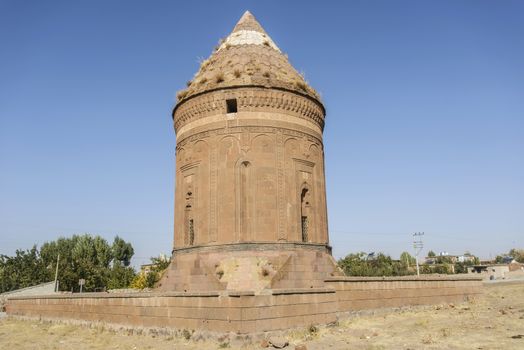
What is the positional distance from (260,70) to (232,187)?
16.1 ft

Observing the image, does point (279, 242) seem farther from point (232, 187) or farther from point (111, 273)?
point (111, 273)

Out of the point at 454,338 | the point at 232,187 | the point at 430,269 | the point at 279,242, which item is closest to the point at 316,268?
the point at 279,242

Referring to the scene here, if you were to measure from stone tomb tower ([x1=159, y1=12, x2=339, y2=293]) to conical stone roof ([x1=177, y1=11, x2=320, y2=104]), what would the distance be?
56 mm

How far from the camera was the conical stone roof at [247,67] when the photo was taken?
1614cm

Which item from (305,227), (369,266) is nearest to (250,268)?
(305,227)

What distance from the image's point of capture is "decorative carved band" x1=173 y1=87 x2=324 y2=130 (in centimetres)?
1577

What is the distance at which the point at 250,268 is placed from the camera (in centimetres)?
1391

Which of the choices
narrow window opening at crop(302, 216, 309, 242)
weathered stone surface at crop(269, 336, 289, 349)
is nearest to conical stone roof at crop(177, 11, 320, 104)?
narrow window opening at crop(302, 216, 309, 242)

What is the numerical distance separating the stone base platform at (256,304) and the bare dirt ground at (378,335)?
1.11 feet

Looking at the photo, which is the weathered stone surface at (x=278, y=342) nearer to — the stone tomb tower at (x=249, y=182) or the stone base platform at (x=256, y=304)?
the stone base platform at (x=256, y=304)

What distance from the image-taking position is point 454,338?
9.55 metres

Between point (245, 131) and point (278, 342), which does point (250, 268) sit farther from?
point (278, 342)

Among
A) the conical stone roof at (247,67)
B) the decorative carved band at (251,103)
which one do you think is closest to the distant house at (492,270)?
the decorative carved band at (251,103)

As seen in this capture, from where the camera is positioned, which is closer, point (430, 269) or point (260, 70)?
point (260, 70)
